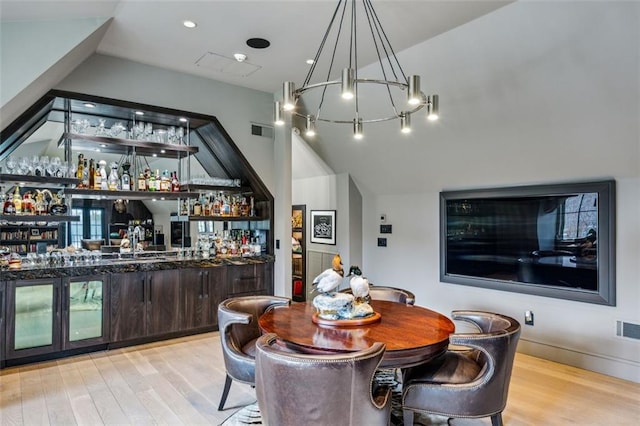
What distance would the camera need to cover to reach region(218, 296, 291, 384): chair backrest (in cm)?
272

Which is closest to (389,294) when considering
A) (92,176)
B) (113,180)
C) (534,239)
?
(534,239)

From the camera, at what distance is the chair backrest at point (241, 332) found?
107 inches

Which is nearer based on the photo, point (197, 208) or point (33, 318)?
point (33, 318)

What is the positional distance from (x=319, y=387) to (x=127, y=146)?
12.8ft

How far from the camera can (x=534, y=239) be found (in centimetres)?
428

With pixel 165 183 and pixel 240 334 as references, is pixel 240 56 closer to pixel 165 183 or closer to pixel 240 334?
pixel 165 183

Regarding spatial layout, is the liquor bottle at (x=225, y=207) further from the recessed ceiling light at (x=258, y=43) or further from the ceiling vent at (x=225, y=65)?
the recessed ceiling light at (x=258, y=43)

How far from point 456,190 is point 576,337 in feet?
6.57

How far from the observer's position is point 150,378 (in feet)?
11.6

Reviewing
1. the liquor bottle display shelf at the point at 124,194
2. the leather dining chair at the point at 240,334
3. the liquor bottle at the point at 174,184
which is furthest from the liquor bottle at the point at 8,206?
the leather dining chair at the point at 240,334

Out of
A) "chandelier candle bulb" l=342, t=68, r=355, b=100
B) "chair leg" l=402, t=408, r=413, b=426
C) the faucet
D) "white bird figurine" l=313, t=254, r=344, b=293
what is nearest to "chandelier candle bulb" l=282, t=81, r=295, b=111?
"chandelier candle bulb" l=342, t=68, r=355, b=100

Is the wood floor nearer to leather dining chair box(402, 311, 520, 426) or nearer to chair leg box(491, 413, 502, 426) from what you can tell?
chair leg box(491, 413, 502, 426)

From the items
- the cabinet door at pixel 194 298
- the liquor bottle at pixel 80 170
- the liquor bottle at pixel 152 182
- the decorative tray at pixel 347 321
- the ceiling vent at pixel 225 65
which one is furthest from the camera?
the liquor bottle at pixel 152 182

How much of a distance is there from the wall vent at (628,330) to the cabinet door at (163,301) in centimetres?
447
